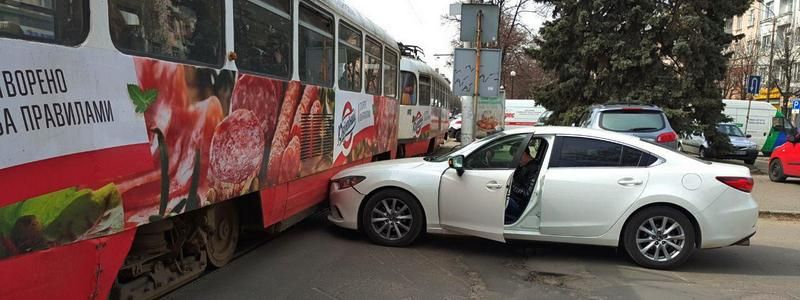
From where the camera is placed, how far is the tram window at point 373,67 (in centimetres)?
920

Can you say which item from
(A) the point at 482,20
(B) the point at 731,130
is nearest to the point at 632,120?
(A) the point at 482,20

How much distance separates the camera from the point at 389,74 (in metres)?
11.0

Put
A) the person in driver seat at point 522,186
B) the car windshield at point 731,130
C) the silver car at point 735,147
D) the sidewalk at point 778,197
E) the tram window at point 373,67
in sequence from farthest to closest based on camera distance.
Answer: the car windshield at point 731,130, the silver car at point 735,147, the sidewalk at point 778,197, the tram window at point 373,67, the person in driver seat at point 522,186

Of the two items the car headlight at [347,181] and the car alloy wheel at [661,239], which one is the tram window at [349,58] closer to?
the car headlight at [347,181]

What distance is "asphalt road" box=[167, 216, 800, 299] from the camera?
5.14 metres

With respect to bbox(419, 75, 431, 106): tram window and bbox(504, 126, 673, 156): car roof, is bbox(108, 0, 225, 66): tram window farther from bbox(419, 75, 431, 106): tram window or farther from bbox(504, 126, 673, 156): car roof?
bbox(419, 75, 431, 106): tram window

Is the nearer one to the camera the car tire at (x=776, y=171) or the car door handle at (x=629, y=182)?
the car door handle at (x=629, y=182)

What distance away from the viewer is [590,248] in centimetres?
680

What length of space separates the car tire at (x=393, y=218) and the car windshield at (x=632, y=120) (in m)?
5.52

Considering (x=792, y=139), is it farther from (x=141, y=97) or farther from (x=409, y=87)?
(x=141, y=97)

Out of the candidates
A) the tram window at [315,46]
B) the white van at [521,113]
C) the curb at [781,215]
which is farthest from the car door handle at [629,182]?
the white van at [521,113]

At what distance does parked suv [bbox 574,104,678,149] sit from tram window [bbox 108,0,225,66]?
26.1 feet

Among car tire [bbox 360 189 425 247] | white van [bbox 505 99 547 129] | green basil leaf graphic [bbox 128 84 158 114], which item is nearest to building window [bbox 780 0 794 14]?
white van [bbox 505 99 547 129]

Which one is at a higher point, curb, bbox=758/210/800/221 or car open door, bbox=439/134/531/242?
car open door, bbox=439/134/531/242
